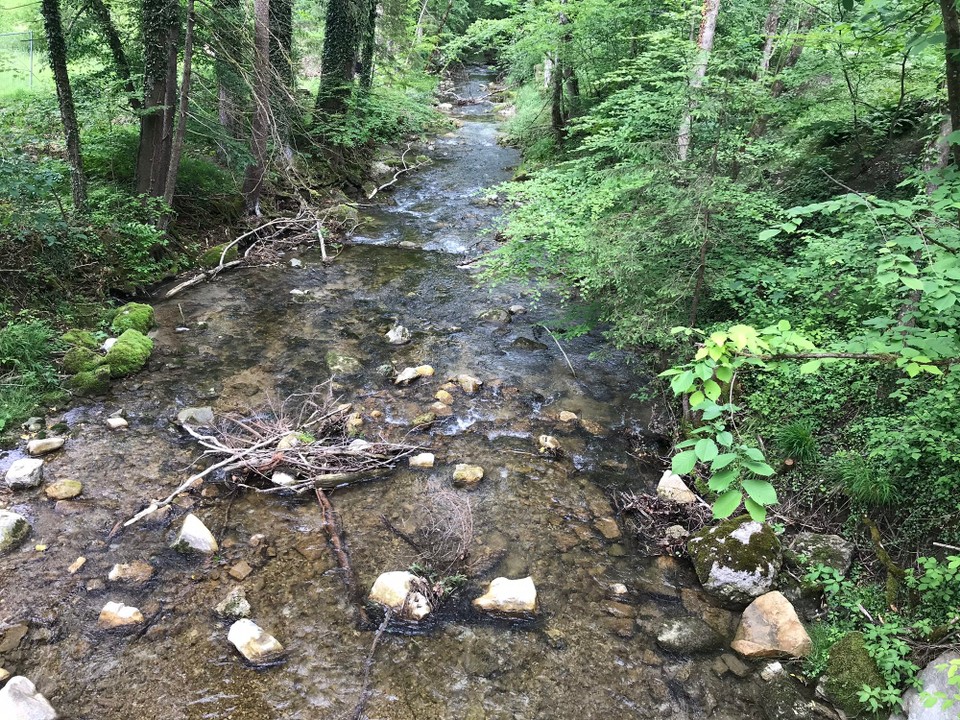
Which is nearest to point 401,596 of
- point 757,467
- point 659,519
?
point 659,519

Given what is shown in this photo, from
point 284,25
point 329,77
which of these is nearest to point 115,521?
point 284,25

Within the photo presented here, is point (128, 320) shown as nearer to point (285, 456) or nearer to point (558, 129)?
point (285, 456)

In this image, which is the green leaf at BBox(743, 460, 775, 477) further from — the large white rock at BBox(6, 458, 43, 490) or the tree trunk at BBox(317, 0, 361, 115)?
the tree trunk at BBox(317, 0, 361, 115)

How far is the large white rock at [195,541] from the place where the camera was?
459cm

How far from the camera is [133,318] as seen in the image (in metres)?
7.59

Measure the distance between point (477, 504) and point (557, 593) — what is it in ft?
4.18

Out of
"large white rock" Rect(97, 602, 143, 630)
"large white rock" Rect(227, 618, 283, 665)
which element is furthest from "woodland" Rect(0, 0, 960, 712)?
"large white rock" Rect(227, 618, 283, 665)

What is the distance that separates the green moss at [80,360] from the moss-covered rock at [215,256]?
370 centimetres

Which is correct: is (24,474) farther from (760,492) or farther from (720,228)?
(720,228)

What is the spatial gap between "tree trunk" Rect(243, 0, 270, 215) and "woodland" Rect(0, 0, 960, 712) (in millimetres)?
64

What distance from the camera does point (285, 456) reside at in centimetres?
552

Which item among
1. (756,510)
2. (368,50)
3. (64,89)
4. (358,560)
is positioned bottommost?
(358,560)

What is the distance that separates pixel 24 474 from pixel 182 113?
692 centimetres

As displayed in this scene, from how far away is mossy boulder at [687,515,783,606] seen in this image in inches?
177
